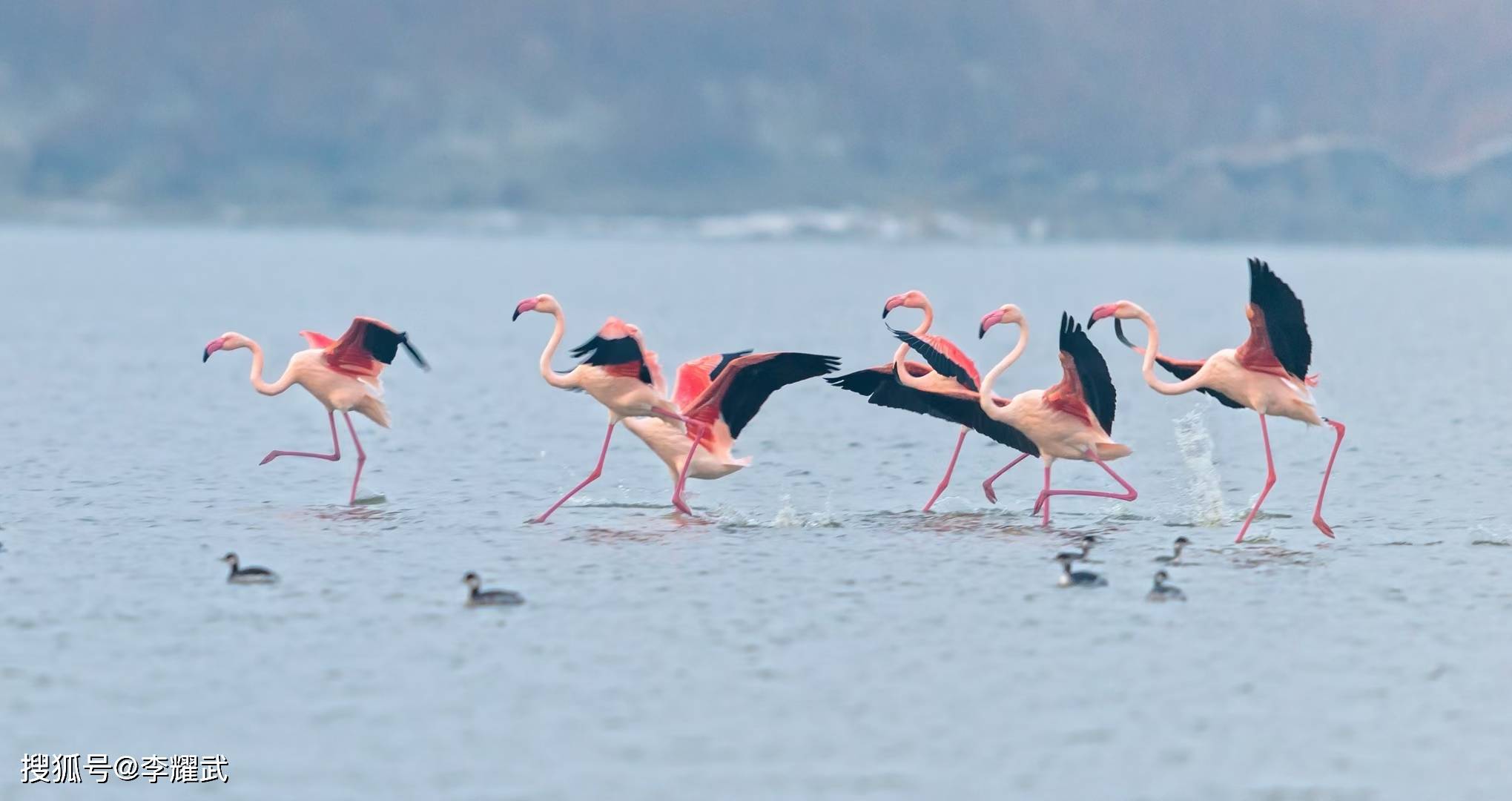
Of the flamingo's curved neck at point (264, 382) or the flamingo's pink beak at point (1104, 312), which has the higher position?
the flamingo's pink beak at point (1104, 312)

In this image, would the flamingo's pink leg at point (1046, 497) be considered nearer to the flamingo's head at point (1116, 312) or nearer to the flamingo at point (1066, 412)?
the flamingo at point (1066, 412)

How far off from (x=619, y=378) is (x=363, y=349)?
118 inches

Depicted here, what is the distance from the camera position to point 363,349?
2089 centimetres

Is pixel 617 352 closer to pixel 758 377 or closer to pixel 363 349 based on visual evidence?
pixel 758 377

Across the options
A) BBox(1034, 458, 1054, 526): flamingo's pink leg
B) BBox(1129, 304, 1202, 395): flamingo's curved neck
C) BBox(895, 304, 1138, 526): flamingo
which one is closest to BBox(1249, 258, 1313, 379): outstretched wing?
BBox(1129, 304, 1202, 395): flamingo's curved neck

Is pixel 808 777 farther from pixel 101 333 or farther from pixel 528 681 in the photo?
pixel 101 333

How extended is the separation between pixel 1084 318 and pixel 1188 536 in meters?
47.5

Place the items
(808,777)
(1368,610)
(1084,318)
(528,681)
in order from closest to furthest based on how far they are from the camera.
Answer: (808,777) → (528,681) → (1368,610) → (1084,318)

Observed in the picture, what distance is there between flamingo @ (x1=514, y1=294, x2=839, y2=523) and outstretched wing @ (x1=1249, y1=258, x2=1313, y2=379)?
12.8ft

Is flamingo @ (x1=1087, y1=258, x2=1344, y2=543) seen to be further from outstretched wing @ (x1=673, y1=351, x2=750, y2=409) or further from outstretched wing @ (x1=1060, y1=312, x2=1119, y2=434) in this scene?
outstretched wing @ (x1=673, y1=351, x2=750, y2=409)

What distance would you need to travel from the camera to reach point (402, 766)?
11734mm

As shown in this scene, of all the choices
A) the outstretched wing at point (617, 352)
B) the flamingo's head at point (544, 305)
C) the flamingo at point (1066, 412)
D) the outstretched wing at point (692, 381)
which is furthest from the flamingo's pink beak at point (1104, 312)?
the flamingo's head at point (544, 305)

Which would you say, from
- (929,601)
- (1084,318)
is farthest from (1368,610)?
(1084,318)

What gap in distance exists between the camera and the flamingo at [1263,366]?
59.7 ft
